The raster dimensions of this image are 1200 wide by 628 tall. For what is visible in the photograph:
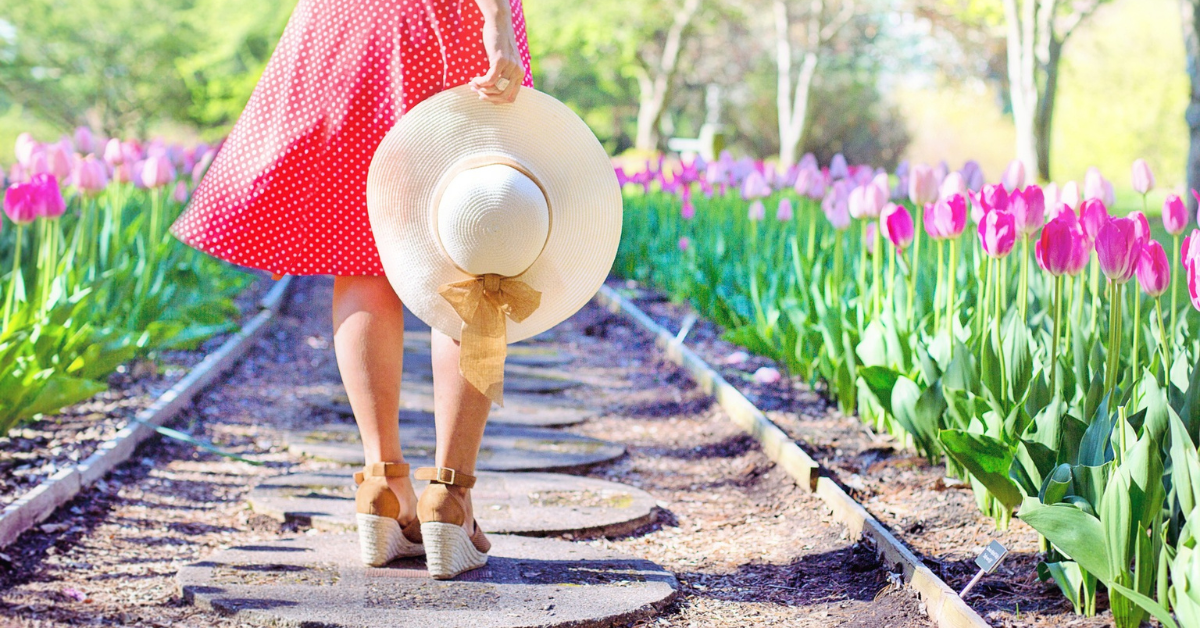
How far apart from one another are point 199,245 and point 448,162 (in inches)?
20.9

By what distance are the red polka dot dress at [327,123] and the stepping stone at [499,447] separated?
4.09 ft

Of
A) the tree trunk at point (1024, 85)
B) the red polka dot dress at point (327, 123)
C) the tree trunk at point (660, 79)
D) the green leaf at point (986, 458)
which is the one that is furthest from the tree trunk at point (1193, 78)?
the tree trunk at point (660, 79)

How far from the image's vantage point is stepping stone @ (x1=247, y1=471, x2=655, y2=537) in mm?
2719

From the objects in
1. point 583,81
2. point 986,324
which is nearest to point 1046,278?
point 986,324

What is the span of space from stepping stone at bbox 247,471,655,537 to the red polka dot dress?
765 mm

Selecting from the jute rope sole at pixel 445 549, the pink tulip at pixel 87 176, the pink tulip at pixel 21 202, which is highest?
the pink tulip at pixel 87 176

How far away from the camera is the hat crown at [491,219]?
6.50 feet

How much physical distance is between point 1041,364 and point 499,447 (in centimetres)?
169

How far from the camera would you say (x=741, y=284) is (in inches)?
209

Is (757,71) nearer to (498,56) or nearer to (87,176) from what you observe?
(87,176)

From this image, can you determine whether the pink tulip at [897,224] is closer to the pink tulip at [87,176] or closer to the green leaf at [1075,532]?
the green leaf at [1075,532]

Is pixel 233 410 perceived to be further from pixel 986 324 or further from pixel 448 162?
pixel 986 324

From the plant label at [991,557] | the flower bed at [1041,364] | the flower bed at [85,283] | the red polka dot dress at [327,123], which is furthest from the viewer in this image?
the flower bed at [85,283]

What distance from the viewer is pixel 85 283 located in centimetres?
376
